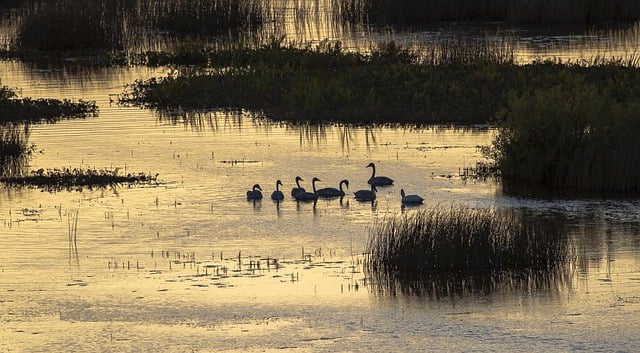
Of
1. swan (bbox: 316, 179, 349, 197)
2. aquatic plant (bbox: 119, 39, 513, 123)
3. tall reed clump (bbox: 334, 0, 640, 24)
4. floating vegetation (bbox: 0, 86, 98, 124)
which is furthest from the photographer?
tall reed clump (bbox: 334, 0, 640, 24)

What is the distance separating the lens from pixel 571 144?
2119cm

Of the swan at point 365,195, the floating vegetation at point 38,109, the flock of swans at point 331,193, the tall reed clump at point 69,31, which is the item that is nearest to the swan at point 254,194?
the flock of swans at point 331,193

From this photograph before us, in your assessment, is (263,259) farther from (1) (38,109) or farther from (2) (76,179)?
(1) (38,109)

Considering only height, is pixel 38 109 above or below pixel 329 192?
above

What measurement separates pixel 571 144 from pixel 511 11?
69.2ft

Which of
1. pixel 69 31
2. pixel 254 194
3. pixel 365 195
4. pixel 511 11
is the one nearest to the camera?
pixel 365 195

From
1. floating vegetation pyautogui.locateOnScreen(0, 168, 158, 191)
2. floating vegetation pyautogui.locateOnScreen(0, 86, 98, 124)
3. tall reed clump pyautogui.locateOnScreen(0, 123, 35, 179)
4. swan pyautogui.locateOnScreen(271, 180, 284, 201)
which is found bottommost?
swan pyautogui.locateOnScreen(271, 180, 284, 201)

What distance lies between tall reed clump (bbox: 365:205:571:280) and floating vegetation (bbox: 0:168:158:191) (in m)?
6.64

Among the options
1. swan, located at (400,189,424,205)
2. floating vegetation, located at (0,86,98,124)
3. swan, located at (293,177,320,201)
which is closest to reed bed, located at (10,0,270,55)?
floating vegetation, located at (0,86,98,124)

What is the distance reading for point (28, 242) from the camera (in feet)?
58.6

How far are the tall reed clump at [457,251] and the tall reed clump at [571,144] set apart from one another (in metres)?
4.69

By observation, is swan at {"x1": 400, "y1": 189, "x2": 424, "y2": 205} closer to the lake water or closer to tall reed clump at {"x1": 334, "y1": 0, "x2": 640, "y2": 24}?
the lake water

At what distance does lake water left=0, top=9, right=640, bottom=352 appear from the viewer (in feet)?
45.1

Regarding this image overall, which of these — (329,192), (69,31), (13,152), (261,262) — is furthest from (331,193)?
(69,31)
